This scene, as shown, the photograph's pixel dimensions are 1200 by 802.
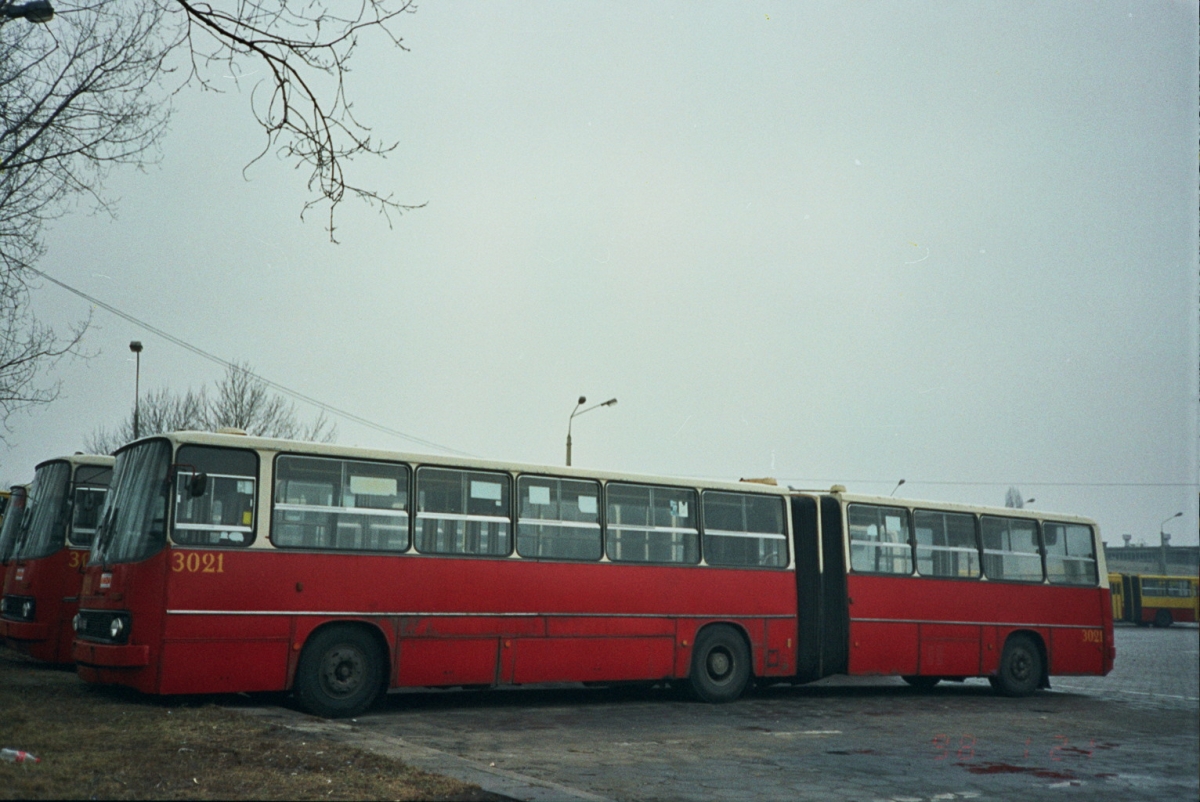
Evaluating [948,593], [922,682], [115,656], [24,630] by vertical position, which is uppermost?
[948,593]

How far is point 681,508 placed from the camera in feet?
52.7

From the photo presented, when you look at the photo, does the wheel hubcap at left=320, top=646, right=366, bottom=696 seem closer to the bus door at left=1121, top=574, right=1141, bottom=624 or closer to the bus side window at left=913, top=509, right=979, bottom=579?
the bus side window at left=913, top=509, right=979, bottom=579

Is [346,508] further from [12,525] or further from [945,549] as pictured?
[945,549]

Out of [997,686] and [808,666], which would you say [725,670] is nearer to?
[808,666]

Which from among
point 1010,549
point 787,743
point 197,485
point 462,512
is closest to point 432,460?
point 462,512

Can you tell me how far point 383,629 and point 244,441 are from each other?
102 inches

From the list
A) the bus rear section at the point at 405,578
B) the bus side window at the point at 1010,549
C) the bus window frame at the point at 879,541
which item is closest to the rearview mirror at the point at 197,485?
the bus rear section at the point at 405,578

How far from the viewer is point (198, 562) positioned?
1184cm

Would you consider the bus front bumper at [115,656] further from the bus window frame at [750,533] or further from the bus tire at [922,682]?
the bus tire at [922,682]

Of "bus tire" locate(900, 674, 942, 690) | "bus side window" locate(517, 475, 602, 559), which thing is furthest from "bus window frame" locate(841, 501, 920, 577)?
"bus side window" locate(517, 475, 602, 559)

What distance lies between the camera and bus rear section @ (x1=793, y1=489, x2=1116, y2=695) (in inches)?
682

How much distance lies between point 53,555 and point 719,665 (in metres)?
9.19

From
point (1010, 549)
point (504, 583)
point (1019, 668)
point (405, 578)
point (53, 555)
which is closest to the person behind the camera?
point (405, 578)

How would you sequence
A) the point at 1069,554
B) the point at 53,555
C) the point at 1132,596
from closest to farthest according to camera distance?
the point at 53,555 < the point at 1069,554 < the point at 1132,596
